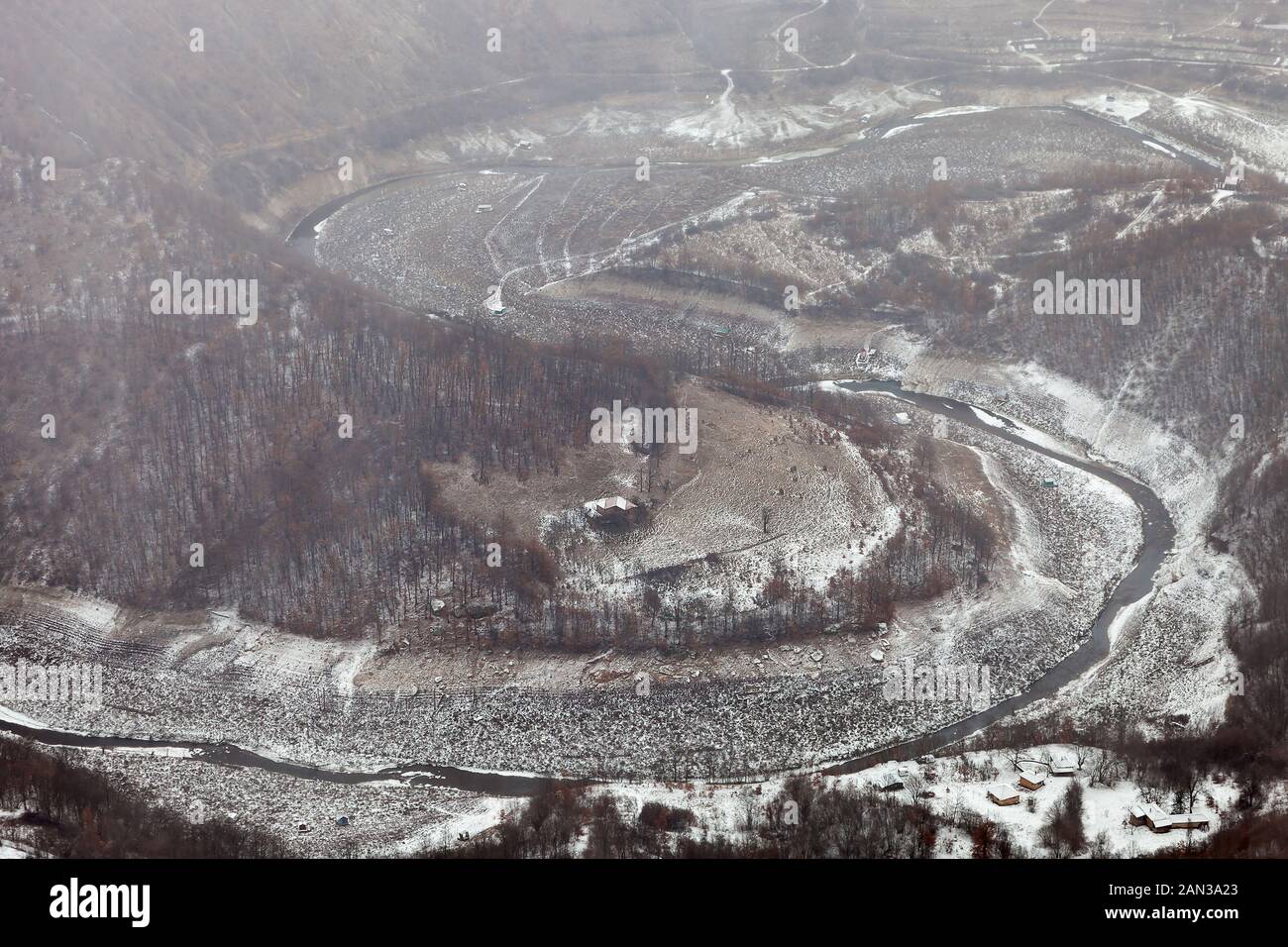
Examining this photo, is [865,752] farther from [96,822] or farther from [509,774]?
[96,822]

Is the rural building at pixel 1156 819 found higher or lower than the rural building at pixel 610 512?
lower

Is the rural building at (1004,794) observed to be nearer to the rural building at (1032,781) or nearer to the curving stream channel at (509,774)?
the rural building at (1032,781)

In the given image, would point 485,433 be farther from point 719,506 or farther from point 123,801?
point 123,801

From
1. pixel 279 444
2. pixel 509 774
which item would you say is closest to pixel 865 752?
pixel 509 774

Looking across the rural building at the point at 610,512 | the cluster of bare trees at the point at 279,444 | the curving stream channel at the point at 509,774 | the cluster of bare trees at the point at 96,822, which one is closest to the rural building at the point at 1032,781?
the curving stream channel at the point at 509,774

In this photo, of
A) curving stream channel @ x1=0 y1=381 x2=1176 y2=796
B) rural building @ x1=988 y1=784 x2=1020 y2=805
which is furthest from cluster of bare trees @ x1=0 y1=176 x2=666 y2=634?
rural building @ x1=988 y1=784 x2=1020 y2=805

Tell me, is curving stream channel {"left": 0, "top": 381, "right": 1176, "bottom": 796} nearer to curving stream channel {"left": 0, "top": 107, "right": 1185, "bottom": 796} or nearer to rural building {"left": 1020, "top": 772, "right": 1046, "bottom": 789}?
curving stream channel {"left": 0, "top": 107, "right": 1185, "bottom": 796}
